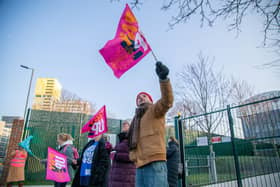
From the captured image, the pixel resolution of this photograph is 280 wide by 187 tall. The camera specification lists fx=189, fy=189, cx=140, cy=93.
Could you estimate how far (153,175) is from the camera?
2.21m

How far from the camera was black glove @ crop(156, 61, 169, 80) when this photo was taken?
2285 millimetres

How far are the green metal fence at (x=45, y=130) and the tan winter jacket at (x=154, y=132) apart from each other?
8.45 meters

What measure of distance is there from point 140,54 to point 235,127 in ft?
13.9

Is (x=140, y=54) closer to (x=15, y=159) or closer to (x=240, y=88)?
(x=15, y=159)

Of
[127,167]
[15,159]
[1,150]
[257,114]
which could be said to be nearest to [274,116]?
[257,114]

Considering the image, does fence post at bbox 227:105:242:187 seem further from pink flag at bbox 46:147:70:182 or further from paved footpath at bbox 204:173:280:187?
pink flag at bbox 46:147:70:182

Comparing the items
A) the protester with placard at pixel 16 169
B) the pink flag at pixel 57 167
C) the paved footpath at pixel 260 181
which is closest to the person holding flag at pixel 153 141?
the pink flag at pixel 57 167

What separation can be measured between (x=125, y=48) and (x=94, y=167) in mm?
2392

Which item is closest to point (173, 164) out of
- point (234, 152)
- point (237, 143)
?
point (234, 152)

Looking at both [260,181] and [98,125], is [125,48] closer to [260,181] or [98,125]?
[98,125]

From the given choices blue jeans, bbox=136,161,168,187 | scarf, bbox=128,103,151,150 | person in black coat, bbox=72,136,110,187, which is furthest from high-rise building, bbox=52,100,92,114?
blue jeans, bbox=136,161,168,187

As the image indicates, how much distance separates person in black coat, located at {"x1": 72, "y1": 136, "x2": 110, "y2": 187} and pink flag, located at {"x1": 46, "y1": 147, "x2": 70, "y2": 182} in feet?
2.15

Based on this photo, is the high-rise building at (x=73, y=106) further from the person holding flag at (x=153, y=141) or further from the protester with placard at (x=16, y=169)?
the person holding flag at (x=153, y=141)

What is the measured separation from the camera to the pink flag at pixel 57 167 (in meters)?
4.34
